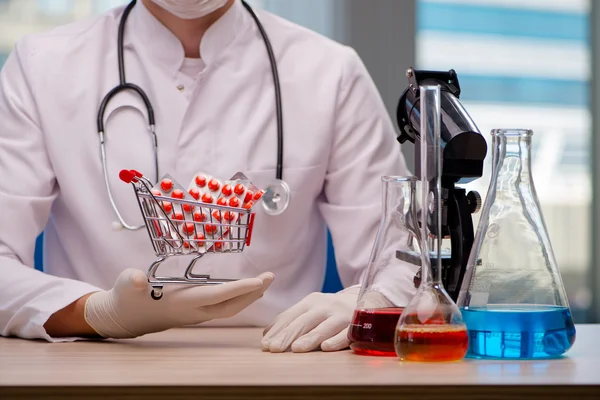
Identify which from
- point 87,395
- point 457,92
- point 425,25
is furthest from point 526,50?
point 87,395

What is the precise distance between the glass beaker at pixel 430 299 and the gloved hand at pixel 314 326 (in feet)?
0.51

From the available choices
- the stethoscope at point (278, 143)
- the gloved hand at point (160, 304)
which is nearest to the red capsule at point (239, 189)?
the gloved hand at point (160, 304)

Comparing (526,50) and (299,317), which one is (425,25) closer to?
(526,50)

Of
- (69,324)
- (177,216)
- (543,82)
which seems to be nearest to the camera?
(177,216)

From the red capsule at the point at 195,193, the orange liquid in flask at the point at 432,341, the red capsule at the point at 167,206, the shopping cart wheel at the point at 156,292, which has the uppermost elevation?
the red capsule at the point at 195,193

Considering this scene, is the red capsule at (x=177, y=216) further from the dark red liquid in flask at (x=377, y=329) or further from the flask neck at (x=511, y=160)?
the flask neck at (x=511, y=160)

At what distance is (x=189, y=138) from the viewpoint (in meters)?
1.53

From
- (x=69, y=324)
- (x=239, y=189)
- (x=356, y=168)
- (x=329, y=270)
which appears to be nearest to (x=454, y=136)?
(x=239, y=189)

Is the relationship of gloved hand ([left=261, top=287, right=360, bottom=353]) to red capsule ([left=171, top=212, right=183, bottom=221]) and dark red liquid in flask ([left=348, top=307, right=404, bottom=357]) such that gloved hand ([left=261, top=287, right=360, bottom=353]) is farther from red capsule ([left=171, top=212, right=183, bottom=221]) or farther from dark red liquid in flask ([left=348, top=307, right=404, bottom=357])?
red capsule ([left=171, top=212, right=183, bottom=221])

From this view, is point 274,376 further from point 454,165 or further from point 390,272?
point 454,165

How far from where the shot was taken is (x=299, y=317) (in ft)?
3.31

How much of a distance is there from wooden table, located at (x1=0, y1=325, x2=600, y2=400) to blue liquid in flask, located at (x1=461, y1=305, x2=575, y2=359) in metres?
0.02

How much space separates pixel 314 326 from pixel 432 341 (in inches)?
9.8

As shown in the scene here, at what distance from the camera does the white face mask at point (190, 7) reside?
1442 mm
